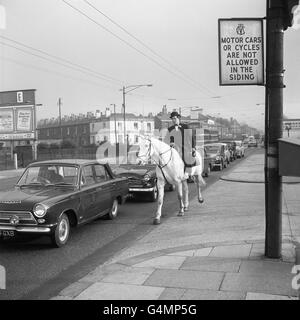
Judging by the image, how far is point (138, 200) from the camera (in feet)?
44.9

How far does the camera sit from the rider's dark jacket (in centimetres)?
1101

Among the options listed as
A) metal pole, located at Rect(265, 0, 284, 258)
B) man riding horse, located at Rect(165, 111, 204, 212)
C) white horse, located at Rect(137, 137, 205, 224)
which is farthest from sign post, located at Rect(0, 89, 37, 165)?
metal pole, located at Rect(265, 0, 284, 258)

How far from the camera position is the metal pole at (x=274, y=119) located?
580 centimetres

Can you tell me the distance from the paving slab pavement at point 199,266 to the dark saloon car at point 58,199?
4.06 feet

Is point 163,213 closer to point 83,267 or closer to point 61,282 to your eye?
point 83,267

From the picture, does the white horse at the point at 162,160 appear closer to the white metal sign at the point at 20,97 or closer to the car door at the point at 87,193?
the car door at the point at 87,193

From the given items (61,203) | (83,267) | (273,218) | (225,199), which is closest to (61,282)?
(83,267)

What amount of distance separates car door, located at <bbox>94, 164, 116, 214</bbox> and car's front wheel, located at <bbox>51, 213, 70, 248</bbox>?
1.32 meters

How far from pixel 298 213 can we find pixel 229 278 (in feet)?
17.4

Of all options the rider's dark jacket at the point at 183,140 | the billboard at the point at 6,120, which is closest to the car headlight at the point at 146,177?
the rider's dark jacket at the point at 183,140

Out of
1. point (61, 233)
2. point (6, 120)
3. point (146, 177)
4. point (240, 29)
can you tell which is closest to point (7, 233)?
point (61, 233)

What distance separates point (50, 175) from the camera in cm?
860

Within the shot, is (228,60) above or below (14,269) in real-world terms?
above

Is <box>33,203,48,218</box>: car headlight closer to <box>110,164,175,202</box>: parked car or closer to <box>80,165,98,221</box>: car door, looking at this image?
<box>80,165,98,221</box>: car door
